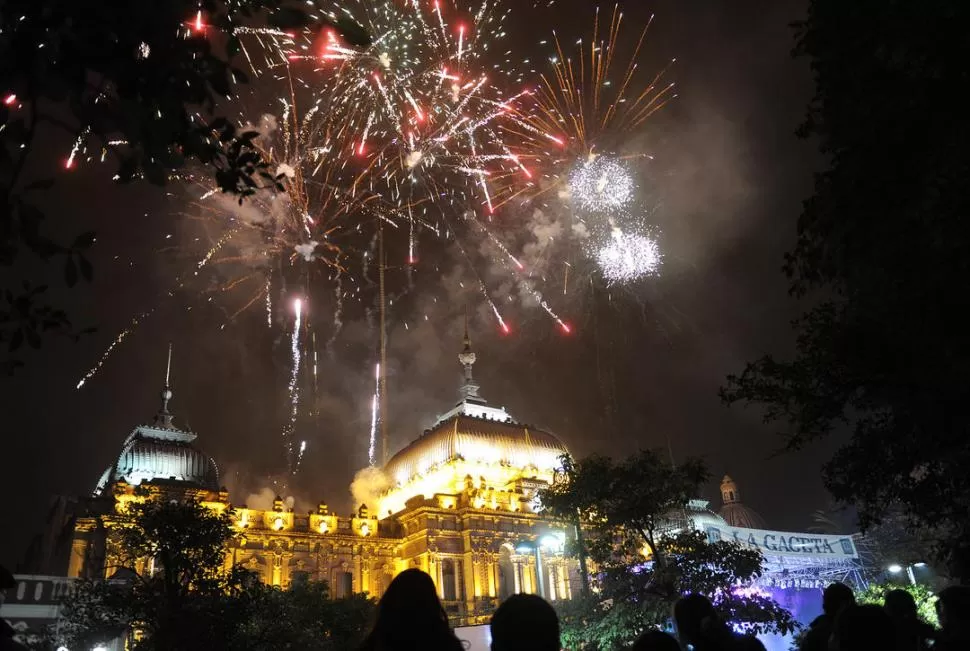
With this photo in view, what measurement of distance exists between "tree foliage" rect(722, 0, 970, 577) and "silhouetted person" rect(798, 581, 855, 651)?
3.68m

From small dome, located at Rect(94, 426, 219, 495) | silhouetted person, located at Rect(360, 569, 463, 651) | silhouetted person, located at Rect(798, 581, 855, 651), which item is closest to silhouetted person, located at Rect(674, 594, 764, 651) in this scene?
silhouetted person, located at Rect(798, 581, 855, 651)

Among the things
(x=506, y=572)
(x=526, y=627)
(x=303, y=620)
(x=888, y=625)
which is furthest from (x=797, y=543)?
(x=526, y=627)

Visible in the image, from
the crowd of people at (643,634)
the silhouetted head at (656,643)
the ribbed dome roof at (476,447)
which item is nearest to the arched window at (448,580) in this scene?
the ribbed dome roof at (476,447)

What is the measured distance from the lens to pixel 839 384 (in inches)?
517

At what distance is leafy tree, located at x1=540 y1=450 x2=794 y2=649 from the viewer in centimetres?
2495

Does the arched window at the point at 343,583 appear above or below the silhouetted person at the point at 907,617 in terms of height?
above

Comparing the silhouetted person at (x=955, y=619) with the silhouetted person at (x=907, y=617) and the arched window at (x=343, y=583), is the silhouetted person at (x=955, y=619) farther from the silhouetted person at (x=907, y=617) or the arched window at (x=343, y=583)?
the arched window at (x=343, y=583)

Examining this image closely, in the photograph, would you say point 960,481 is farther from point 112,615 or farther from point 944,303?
point 112,615

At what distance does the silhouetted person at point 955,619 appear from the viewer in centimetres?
612

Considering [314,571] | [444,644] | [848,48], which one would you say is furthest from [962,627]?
[314,571]

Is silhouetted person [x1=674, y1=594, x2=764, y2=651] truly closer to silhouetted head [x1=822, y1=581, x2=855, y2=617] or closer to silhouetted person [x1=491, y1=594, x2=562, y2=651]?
silhouetted head [x1=822, y1=581, x2=855, y2=617]

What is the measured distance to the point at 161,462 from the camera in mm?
53906

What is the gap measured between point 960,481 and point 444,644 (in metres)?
12.7

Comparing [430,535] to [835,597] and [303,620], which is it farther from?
[835,597]
